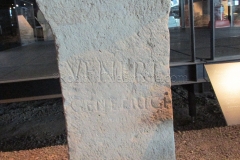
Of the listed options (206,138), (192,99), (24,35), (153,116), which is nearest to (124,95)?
(153,116)

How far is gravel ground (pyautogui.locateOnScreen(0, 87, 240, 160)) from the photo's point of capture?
4098 millimetres

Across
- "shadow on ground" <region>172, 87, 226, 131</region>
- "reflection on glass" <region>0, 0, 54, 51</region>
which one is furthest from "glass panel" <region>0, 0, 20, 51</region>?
"shadow on ground" <region>172, 87, 226, 131</region>

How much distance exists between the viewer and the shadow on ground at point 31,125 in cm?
786

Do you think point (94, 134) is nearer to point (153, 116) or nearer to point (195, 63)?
point (153, 116)

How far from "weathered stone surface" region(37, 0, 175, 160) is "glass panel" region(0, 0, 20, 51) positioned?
10449 mm

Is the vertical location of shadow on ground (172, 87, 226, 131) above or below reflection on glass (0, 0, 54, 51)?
below

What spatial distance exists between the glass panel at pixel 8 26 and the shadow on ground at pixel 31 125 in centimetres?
301

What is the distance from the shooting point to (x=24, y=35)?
13484 mm

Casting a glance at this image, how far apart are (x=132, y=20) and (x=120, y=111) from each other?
2.34 ft

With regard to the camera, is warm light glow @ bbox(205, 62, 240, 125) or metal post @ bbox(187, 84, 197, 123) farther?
metal post @ bbox(187, 84, 197, 123)

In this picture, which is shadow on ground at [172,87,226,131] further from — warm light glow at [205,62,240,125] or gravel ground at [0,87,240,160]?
warm light glow at [205,62,240,125]

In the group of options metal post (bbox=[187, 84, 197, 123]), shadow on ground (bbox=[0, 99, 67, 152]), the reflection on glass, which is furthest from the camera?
the reflection on glass

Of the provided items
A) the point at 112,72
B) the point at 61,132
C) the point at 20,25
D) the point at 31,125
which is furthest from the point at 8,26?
the point at 112,72

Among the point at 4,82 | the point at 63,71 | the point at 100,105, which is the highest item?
the point at 63,71
